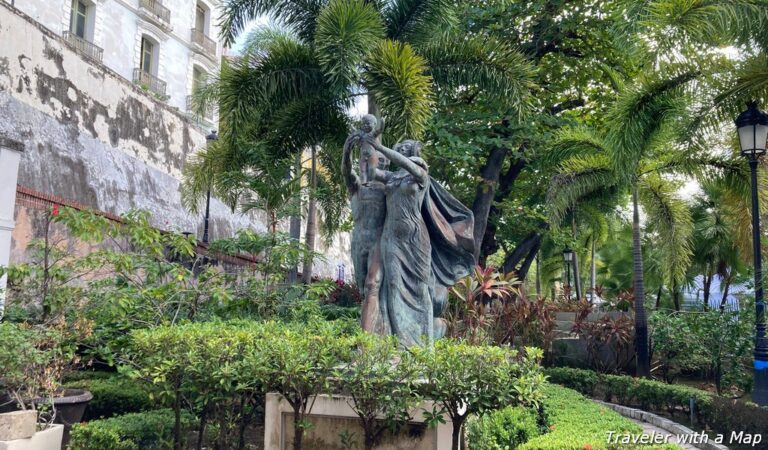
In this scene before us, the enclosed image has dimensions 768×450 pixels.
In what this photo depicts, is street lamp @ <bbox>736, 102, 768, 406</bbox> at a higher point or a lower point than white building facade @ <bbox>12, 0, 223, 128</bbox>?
lower

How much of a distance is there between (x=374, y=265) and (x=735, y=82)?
22.2 ft

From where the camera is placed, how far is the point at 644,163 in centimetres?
1285

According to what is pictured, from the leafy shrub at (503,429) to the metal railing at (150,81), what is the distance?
21.3m

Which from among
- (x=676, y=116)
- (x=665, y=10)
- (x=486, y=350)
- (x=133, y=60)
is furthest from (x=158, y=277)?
(x=133, y=60)

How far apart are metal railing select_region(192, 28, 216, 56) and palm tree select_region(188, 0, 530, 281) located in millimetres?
15933

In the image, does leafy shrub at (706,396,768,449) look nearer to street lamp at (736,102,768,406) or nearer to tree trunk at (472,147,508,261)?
street lamp at (736,102,768,406)

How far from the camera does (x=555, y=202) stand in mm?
12898

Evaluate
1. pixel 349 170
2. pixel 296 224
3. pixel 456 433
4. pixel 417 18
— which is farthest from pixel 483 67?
pixel 296 224

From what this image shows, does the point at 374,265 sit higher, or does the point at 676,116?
the point at 676,116

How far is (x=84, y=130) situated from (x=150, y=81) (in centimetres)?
789

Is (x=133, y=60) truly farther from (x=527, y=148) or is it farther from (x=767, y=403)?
(x=767, y=403)

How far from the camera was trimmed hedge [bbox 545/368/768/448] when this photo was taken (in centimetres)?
693

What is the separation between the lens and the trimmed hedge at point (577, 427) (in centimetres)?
500

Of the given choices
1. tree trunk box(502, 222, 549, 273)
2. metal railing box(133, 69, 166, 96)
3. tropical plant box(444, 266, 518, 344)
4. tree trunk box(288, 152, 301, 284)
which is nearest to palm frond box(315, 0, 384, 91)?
tree trunk box(288, 152, 301, 284)
